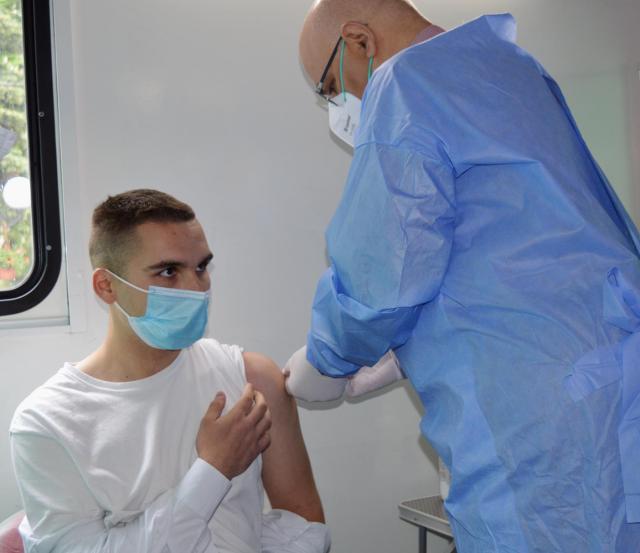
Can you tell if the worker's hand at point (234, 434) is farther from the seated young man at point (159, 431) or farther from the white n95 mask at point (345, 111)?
the white n95 mask at point (345, 111)

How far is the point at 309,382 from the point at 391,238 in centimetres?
62

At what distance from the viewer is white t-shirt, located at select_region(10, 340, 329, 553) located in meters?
1.55

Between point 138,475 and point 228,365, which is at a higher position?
point 228,365

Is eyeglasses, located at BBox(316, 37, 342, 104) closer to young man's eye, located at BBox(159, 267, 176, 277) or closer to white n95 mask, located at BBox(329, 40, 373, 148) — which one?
white n95 mask, located at BBox(329, 40, 373, 148)

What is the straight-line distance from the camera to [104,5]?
2.34 meters

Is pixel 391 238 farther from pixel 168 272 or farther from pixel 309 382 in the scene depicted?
pixel 168 272

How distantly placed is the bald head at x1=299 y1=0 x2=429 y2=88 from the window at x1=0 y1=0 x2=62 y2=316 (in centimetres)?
108

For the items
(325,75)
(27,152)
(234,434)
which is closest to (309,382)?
(234,434)

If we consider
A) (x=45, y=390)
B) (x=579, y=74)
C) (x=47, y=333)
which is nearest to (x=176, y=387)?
(x=45, y=390)

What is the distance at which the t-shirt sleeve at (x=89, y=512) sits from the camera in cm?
153

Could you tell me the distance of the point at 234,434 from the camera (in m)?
1.69

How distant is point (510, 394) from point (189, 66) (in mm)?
1718

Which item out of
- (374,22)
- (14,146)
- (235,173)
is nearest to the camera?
(374,22)

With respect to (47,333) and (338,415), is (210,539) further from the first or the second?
(338,415)
